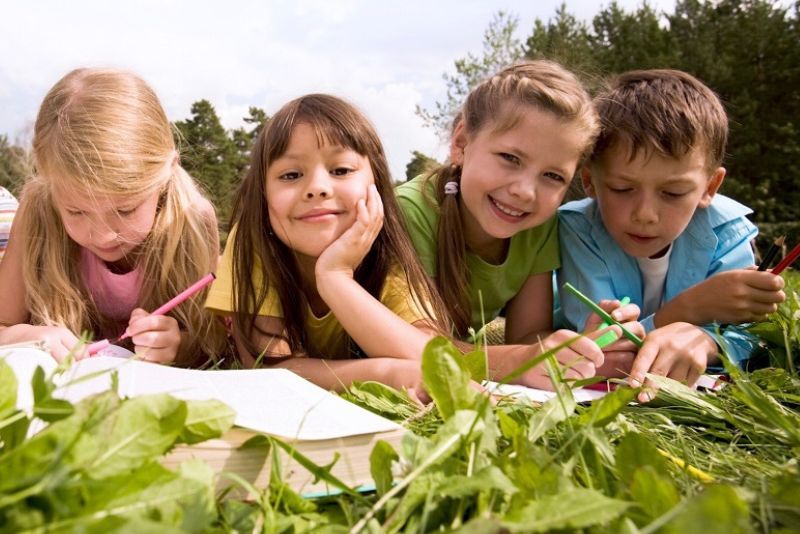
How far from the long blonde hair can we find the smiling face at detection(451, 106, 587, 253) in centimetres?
89

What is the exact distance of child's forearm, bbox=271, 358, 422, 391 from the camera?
1379 millimetres

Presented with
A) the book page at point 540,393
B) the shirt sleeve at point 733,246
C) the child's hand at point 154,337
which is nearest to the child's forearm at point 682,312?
the shirt sleeve at point 733,246

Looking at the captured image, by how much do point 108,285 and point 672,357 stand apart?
1.65 m

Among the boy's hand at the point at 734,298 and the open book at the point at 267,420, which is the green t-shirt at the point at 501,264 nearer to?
the boy's hand at the point at 734,298

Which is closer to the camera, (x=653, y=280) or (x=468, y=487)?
(x=468, y=487)

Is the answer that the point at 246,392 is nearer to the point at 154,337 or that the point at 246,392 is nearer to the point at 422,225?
the point at 154,337

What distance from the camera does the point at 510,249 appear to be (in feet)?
6.91

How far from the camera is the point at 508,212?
1.92m

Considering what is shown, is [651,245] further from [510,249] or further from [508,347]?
[508,347]

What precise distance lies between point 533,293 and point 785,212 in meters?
17.2

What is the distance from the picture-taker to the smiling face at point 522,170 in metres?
1.88

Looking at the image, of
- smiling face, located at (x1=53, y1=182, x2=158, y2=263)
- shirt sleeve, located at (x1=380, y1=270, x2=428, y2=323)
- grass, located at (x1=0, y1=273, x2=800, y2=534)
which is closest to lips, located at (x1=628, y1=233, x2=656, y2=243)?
shirt sleeve, located at (x1=380, y1=270, x2=428, y2=323)

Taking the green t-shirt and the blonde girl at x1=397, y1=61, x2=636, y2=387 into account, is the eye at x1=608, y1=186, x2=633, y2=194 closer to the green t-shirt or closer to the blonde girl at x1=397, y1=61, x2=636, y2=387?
the blonde girl at x1=397, y1=61, x2=636, y2=387

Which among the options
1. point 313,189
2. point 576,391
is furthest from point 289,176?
point 576,391
